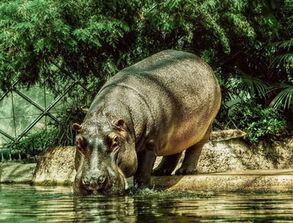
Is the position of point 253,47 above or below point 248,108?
above

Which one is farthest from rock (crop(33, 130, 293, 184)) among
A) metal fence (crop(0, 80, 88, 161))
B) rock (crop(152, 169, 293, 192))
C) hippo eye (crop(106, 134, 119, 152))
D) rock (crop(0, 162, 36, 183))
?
metal fence (crop(0, 80, 88, 161))

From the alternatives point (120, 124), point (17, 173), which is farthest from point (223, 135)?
point (120, 124)

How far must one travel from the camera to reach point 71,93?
1150 centimetres

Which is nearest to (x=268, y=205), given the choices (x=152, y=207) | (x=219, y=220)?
(x=152, y=207)

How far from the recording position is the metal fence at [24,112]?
12.9 m

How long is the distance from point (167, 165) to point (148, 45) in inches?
129

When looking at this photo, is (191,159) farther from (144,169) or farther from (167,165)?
(144,169)

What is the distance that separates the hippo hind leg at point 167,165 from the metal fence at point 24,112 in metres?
5.47

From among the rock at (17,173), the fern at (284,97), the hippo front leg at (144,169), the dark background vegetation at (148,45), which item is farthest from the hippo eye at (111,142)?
the fern at (284,97)

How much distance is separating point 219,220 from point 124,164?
2527 millimetres

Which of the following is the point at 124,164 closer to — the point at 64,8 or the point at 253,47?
the point at 64,8

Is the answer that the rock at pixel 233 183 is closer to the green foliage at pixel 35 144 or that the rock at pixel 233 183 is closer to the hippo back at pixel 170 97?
the hippo back at pixel 170 97

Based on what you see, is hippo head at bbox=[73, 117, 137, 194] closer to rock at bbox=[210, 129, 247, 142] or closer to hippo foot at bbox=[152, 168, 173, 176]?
hippo foot at bbox=[152, 168, 173, 176]

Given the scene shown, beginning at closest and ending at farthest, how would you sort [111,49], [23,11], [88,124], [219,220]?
[219,220] → [88,124] → [23,11] → [111,49]
